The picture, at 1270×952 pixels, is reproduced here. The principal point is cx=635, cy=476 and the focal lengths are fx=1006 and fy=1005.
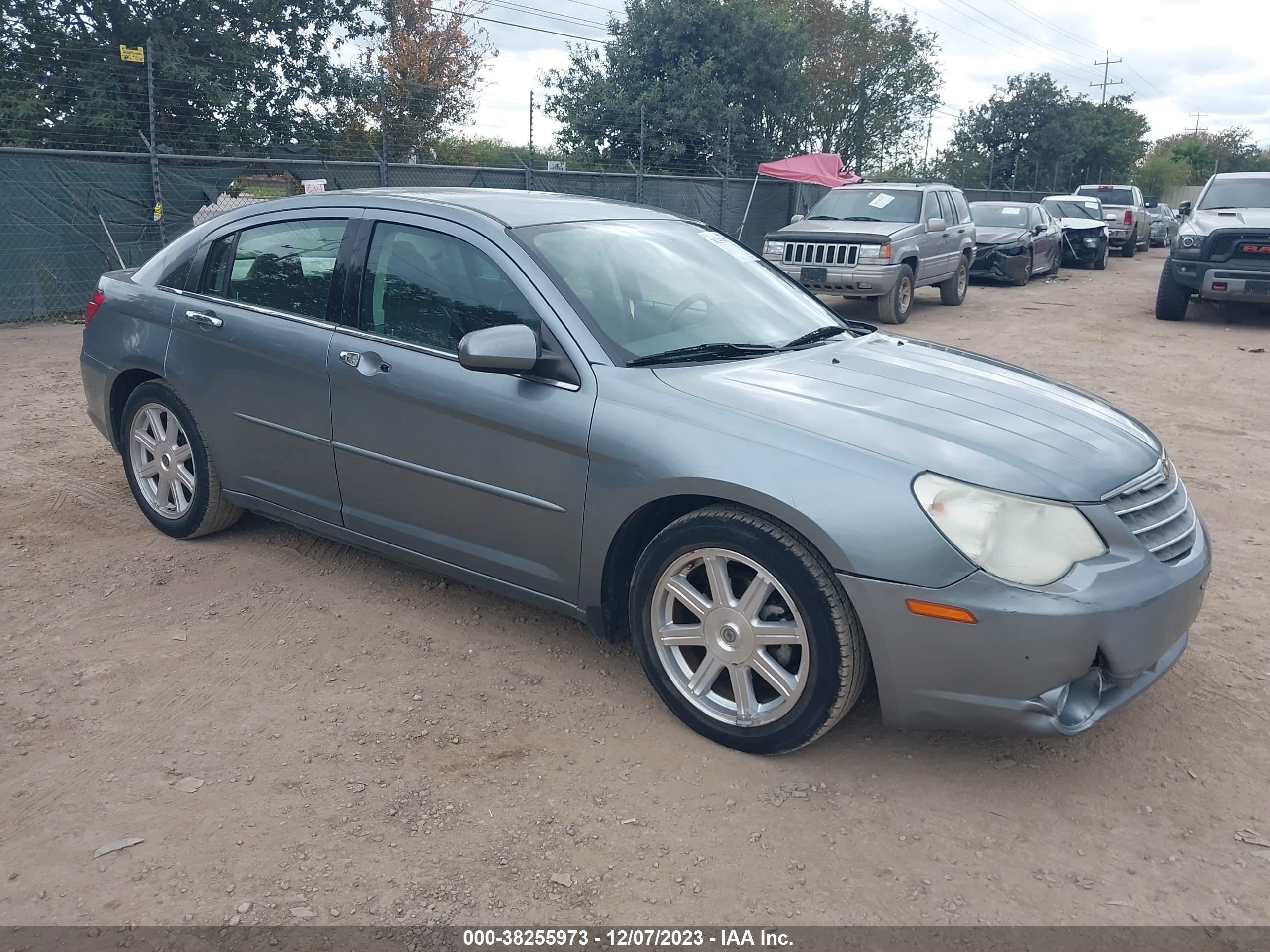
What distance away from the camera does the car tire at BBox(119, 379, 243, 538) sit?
4520mm

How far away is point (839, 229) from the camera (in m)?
13.0

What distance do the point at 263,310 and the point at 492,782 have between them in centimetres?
231

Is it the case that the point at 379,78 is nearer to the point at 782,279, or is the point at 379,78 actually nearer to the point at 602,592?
the point at 782,279

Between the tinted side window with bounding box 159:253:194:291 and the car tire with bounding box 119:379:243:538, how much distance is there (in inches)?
17.4

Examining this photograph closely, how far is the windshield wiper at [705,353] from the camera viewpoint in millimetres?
3395

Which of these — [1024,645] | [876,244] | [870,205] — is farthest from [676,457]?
[870,205]

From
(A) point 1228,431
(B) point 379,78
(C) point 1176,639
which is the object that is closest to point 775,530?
(C) point 1176,639

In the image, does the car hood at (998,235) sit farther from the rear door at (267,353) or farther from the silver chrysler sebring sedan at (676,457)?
the rear door at (267,353)

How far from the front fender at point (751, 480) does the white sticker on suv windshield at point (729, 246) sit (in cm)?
139

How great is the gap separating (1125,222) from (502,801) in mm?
27924

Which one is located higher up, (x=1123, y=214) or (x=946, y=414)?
(x=1123, y=214)

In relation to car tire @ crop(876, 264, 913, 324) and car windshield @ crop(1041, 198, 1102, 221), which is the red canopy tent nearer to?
car windshield @ crop(1041, 198, 1102, 221)

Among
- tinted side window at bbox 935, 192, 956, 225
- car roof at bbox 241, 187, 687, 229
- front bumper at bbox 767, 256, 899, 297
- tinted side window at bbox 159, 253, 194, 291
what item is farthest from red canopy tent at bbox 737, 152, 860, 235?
tinted side window at bbox 159, 253, 194, 291

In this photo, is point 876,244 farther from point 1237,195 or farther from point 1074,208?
point 1074,208
